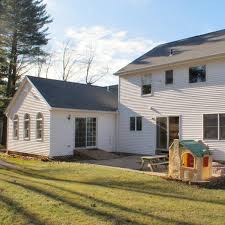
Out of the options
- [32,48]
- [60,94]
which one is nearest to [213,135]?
[60,94]

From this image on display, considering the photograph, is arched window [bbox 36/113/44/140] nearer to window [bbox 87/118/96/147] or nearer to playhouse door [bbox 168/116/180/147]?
Answer: window [bbox 87/118/96/147]

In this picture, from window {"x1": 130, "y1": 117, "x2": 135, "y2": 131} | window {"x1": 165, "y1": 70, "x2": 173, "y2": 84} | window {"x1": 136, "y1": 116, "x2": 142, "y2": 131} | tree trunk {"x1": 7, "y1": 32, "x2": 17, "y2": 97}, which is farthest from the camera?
tree trunk {"x1": 7, "y1": 32, "x2": 17, "y2": 97}

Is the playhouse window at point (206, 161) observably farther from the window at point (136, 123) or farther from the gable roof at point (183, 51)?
the window at point (136, 123)

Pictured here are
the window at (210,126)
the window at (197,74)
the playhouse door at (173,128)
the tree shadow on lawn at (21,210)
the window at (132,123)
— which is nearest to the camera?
the tree shadow on lawn at (21,210)

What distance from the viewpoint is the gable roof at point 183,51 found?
19.7 m

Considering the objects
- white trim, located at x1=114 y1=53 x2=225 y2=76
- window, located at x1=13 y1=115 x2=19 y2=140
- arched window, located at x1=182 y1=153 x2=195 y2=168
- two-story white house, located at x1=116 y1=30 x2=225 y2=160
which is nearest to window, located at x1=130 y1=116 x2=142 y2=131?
two-story white house, located at x1=116 y1=30 x2=225 y2=160

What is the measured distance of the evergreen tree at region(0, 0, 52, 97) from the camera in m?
36.2

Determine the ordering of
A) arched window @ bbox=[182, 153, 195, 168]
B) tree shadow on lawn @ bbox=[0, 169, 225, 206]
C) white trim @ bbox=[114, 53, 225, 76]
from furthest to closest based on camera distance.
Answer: white trim @ bbox=[114, 53, 225, 76] → arched window @ bbox=[182, 153, 195, 168] → tree shadow on lawn @ bbox=[0, 169, 225, 206]

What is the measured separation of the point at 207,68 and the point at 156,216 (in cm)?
1297

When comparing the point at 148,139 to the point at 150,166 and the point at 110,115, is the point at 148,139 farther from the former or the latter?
the point at 150,166

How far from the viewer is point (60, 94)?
22922 mm

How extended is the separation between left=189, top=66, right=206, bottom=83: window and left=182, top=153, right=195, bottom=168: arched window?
7149 mm

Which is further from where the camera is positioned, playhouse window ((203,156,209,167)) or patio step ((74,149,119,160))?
patio step ((74,149,119,160))

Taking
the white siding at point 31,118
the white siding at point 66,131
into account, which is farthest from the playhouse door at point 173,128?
the white siding at point 31,118
